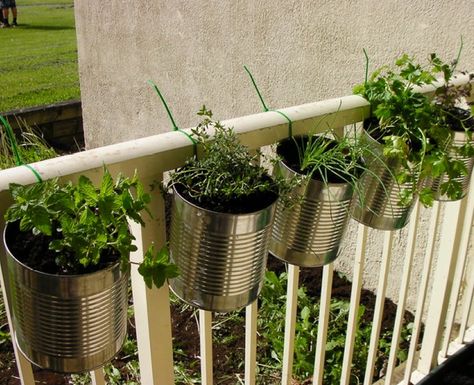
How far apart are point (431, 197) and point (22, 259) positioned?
1061 millimetres

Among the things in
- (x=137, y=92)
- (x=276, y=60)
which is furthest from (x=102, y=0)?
(x=276, y=60)

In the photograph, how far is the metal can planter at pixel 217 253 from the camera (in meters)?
1.08

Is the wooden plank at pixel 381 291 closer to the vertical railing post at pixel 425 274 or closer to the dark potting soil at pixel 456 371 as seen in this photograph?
the vertical railing post at pixel 425 274

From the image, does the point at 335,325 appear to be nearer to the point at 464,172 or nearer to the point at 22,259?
the point at 464,172

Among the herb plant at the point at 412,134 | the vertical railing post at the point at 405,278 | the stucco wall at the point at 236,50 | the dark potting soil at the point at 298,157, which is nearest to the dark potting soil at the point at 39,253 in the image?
the dark potting soil at the point at 298,157

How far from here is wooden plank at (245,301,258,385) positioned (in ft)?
4.90

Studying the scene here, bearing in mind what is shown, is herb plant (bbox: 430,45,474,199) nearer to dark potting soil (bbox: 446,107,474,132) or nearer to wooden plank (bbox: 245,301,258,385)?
dark potting soil (bbox: 446,107,474,132)

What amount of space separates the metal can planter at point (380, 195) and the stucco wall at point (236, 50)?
105 centimetres

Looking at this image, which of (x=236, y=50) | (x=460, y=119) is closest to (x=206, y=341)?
(x=460, y=119)

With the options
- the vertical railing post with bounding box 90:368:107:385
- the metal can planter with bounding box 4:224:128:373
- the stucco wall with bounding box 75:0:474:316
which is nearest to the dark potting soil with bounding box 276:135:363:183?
the metal can planter with bounding box 4:224:128:373

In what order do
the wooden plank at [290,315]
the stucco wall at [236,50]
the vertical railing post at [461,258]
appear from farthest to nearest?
the stucco wall at [236,50], the vertical railing post at [461,258], the wooden plank at [290,315]

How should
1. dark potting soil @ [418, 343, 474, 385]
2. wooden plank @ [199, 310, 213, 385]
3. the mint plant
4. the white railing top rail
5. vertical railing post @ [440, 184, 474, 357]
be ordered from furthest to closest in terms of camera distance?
dark potting soil @ [418, 343, 474, 385]
vertical railing post @ [440, 184, 474, 357]
wooden plank @ [199, 310, 213, 385]
the white railing top rail
the mint plant

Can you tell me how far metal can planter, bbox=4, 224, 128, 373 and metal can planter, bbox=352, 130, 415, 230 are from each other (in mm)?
738

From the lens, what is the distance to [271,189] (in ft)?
3.94
